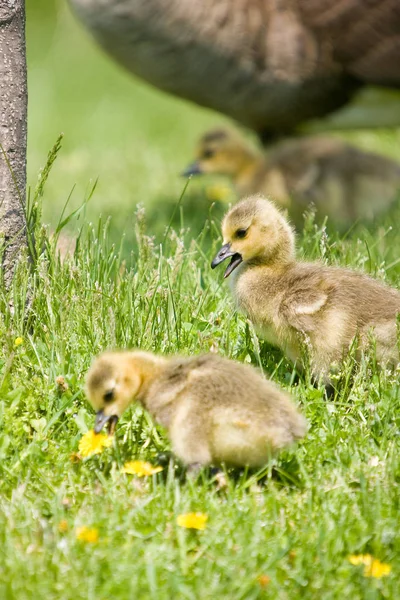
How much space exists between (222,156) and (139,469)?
3698mm

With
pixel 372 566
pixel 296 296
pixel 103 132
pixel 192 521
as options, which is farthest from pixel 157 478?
pixel 103 132

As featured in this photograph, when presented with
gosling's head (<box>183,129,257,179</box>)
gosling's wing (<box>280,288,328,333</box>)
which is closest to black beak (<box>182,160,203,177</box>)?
gosling's head (<box>183,129,257,179</box>)

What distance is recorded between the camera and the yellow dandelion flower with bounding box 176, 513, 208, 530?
7.41 ft

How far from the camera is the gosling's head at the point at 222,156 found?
592 centimetres

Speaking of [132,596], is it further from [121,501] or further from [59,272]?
[59,272]

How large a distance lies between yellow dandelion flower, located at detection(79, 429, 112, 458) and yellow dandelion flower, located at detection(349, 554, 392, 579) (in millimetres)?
732

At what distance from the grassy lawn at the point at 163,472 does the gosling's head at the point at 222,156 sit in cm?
178

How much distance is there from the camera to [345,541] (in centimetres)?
226

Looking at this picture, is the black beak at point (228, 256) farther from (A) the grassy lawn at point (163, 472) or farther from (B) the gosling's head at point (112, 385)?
(B) the gosling's head at point (112, 385)

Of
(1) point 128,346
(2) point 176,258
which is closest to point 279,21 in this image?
(2) point 176,258

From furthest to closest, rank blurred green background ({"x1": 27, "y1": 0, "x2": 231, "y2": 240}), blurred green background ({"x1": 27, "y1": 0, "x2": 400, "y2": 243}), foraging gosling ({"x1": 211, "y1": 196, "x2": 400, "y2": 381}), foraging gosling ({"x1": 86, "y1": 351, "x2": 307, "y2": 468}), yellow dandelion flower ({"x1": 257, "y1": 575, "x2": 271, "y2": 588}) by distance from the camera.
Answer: blurred green background ({"x1": 27, "y1": 0, "x2": 231, "y2": 240}), blurred green background ({"x1": 27, "y1": 0, "x2": 400, "y2": 243}), foraging gosling ({"x1": 211, "y1": 196, "x2": 400, "y2": 381}), foraging gosling ({"x1": 86, "y1": 351, "x2": 307, "y2": 468}), yellow dandelion flower ({"x1": 257, "y1": 575, "x2": 271, "y2": 588})

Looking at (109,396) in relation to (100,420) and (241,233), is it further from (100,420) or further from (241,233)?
(241,233)

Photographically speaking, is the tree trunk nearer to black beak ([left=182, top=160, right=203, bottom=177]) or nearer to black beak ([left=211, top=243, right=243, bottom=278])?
black beak ([left=211, top=243, right=243, bottom=278])

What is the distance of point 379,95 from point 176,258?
2643 millimetres
